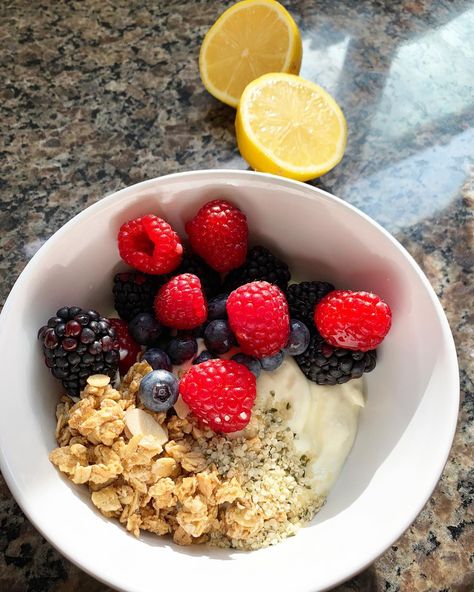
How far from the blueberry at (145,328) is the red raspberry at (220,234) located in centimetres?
12

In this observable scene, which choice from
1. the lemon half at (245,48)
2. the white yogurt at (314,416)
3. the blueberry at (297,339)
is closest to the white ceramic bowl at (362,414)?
the white yogurt at (314,416)

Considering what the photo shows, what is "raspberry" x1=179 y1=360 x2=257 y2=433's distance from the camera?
0.78m

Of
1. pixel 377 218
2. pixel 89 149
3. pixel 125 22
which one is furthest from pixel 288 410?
pixel 125 22

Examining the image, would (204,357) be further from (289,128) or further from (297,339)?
(289,128)

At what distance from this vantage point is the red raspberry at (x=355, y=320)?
82 cm

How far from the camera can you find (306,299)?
0.89 meters

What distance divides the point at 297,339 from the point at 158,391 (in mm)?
201

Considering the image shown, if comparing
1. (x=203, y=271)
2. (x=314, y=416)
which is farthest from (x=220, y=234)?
(x=314, y=416)

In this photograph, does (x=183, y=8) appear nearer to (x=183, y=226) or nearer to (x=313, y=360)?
(x=183, y=226)

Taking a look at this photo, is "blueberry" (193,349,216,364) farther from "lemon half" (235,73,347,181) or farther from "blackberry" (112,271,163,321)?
"lemon half" (235,73,347,181)

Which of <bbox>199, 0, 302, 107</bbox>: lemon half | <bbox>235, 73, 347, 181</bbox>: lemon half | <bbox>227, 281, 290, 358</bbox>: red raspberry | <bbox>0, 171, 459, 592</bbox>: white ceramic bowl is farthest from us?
<bbox>199, 0, 302, 107</bbox>: lemon half

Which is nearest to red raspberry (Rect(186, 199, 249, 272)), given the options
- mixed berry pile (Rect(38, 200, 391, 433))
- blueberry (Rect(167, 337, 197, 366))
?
mixed berry pile (Rect(38, 200, 391, 433))

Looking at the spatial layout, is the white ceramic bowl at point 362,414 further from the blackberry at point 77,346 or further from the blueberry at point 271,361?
the blueberry at point 271,361

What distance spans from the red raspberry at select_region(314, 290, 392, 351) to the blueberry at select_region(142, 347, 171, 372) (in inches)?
8.3
